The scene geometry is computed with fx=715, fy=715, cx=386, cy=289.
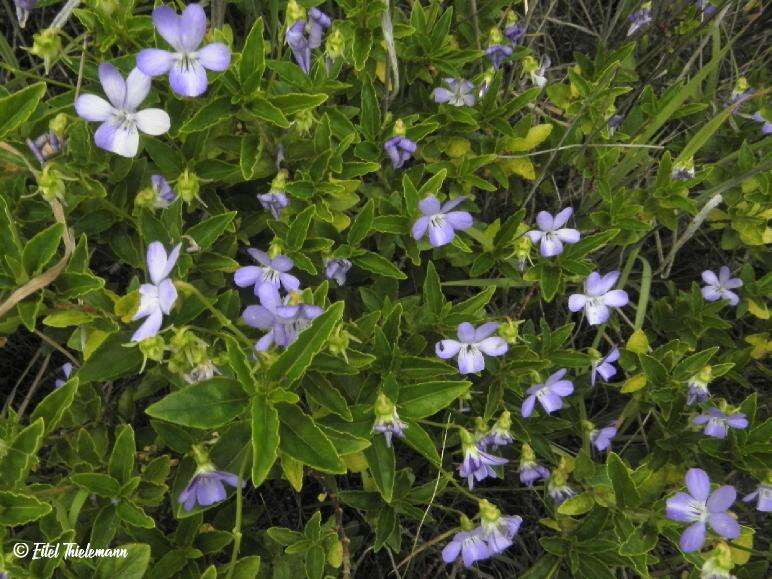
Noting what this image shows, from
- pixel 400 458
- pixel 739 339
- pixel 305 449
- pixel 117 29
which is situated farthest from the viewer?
pixel 739 339

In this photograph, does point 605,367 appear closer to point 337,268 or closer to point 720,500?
point 720,500

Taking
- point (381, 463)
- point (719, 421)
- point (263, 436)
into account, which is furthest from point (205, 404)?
point (719, 421)

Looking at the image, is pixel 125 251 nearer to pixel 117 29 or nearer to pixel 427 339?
pixel 117 29

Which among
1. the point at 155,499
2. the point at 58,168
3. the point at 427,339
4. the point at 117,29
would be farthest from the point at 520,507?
the point at 117,29

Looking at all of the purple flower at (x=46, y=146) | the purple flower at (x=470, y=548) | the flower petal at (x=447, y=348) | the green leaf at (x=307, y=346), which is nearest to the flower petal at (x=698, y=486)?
the purple flower at (x=470, y=548)

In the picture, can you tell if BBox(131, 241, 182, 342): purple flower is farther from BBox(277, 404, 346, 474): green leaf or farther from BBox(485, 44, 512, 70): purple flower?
BBox(485, 44, 512, 70): purple flower

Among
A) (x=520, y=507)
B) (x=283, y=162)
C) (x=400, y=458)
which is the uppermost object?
(x=283, y=162)

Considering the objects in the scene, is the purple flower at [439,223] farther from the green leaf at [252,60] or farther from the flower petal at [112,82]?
the flower petal at [112,82]
